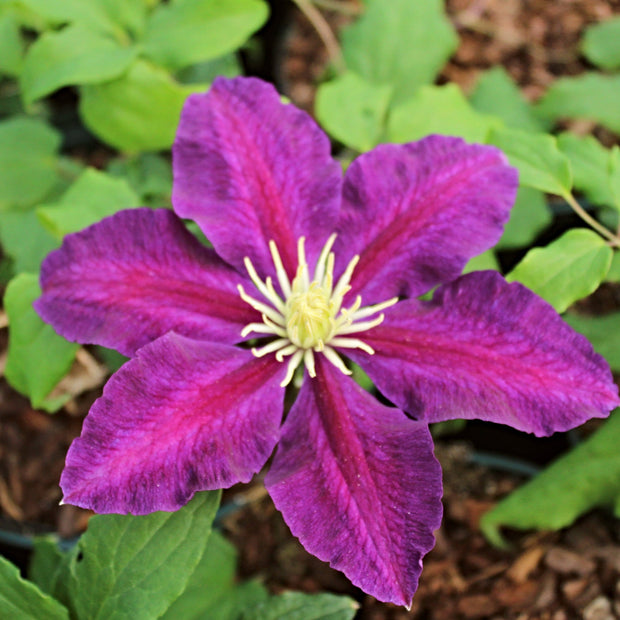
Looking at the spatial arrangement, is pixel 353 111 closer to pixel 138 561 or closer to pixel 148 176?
pixel 148 176

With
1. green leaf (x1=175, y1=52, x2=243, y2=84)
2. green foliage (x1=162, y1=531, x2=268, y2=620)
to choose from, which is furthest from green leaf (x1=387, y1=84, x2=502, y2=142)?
green foliage (x1=162, y1=531, x2=268, y2=620)

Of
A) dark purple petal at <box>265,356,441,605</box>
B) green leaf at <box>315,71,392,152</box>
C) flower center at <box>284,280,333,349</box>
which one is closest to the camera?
dark purple petal at <box>265,356,441,605</box>

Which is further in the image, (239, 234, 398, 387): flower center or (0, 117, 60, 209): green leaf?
(0, 117, 60, 209): green leaf

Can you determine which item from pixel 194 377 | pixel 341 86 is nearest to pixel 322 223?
pixel 194 377

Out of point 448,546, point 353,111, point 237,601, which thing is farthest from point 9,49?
point 448,546

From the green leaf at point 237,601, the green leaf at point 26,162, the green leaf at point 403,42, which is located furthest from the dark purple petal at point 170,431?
the green leaf at point 403,42

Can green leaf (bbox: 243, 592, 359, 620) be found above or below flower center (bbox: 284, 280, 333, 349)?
below

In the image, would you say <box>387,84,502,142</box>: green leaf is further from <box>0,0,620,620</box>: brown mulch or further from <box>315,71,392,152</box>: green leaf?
<box>0,0,620,620</box>: brown mulch
